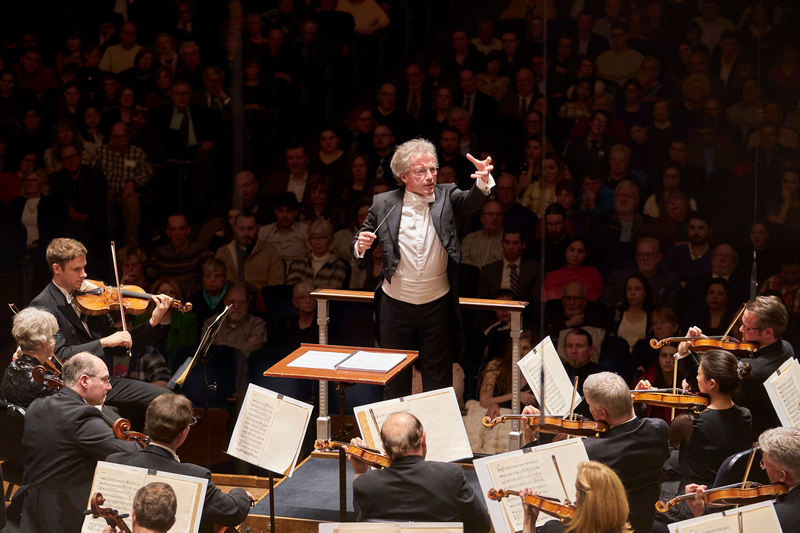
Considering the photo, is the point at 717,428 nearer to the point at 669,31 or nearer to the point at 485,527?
the point at 485,527

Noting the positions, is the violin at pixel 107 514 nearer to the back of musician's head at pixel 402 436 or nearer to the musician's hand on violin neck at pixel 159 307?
→ the back of musician's head at pixel 402 436

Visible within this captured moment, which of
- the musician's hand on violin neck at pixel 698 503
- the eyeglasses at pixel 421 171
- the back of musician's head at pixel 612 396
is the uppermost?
the eyeglasses at pixel 421 171

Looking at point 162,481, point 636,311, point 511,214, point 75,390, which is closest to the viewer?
point 162,481

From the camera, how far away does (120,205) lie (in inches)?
285

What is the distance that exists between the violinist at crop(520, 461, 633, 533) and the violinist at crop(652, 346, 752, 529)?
0.94m

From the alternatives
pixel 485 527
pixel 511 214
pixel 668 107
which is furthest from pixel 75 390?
pixel 668 107

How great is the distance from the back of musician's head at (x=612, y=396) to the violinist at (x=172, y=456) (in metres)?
1.21

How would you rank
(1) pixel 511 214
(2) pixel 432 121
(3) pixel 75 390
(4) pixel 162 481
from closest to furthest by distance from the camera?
(4) pixel 162 481 → (3) pixel 75 390 → (1) pixel 511 214 → (2) pixel 432 121

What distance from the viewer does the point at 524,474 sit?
10.6 feet

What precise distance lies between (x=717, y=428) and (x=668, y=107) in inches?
131

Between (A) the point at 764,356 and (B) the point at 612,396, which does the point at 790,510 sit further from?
(A) the point at 764,356

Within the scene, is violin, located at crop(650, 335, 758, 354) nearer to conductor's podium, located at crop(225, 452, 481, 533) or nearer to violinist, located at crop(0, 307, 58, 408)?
conductor's podium, located at crop(225, 452, 481, 533)

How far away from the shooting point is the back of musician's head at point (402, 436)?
125 inches

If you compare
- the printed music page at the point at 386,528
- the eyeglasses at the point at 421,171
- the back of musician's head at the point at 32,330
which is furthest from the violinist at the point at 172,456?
the eyeglasses at the point at 421,171
